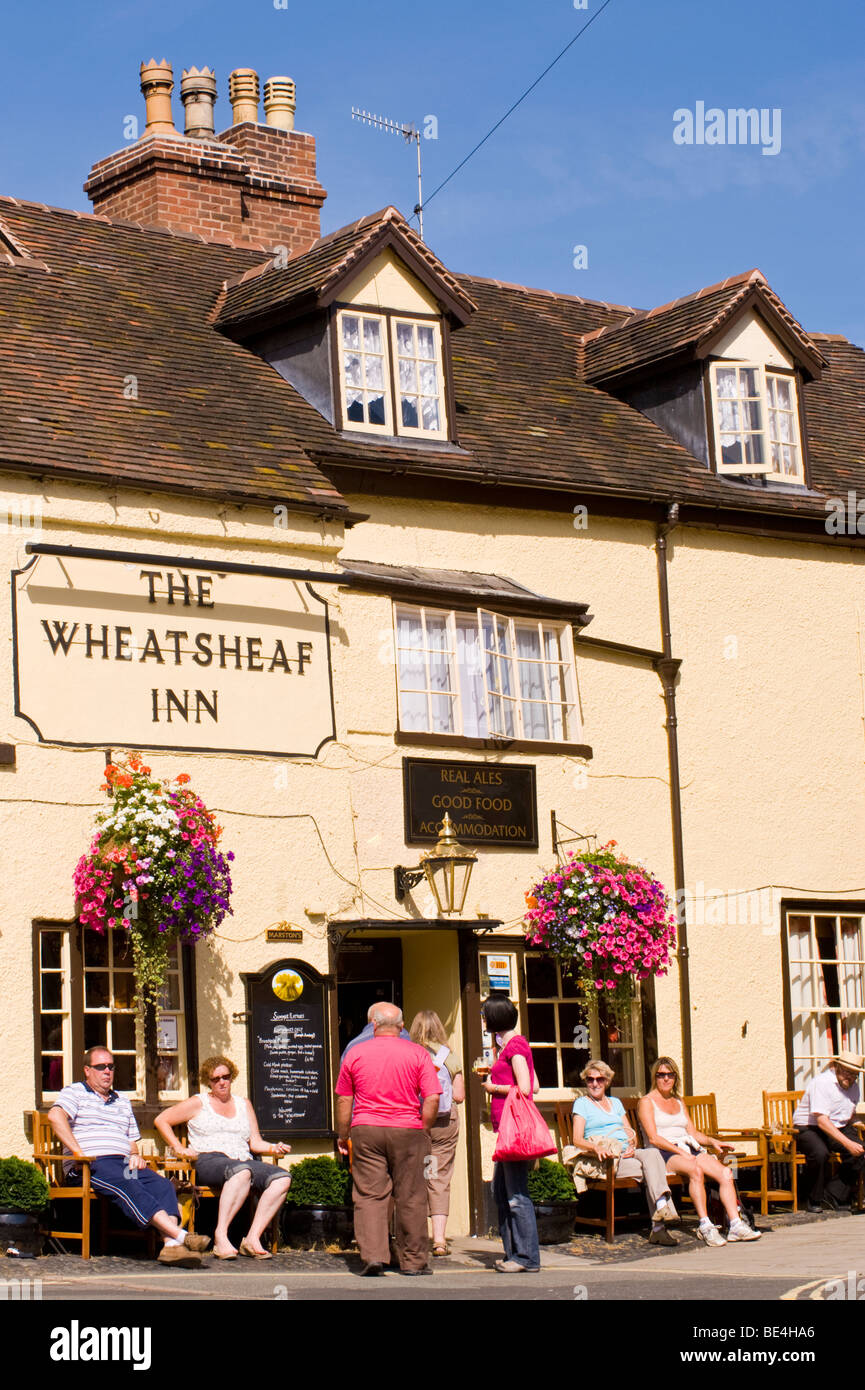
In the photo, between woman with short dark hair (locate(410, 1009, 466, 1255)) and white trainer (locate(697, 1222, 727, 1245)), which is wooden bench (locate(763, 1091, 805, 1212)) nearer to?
white trainer (locate(697, 1222, 727, 1245))

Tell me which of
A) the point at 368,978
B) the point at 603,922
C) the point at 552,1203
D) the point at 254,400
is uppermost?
the point at 254,400

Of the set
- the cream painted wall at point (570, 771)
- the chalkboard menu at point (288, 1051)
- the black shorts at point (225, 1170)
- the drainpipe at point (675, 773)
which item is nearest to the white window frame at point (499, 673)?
the cream painted wall at point (570, 771)

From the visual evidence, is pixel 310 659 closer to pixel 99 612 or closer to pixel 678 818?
pixel 99 612

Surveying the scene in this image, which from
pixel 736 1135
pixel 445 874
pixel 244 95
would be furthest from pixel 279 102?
pixel 736 1135

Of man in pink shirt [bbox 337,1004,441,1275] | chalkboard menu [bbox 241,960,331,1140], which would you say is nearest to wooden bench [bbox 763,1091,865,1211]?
chalkboard menu [bbox 241,960,331,1140]

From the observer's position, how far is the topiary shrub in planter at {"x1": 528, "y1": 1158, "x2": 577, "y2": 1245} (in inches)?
582

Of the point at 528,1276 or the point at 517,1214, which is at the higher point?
the point at 517,1214

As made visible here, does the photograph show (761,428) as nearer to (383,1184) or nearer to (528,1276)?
(528,1276)

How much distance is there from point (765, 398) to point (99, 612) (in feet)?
25.2

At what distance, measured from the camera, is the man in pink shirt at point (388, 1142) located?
39.8 feet

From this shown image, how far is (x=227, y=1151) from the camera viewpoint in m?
13.6

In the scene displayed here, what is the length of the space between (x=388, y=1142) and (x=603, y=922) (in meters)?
4.64

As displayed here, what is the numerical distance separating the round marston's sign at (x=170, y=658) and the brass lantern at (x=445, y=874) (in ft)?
4.00

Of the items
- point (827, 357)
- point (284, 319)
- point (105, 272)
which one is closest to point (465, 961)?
point (284, 319)
